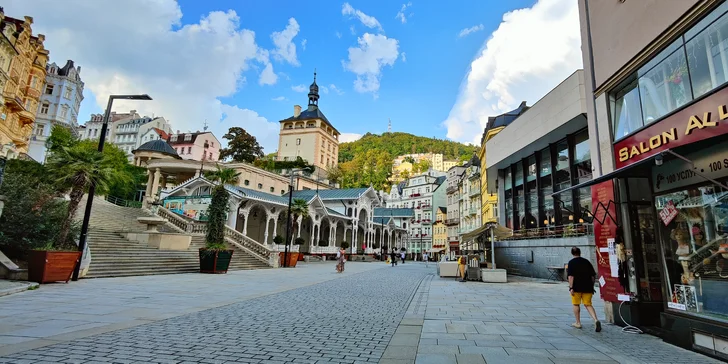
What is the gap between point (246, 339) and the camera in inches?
206

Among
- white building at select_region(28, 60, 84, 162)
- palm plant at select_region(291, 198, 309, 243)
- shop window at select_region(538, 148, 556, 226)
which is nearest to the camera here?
shop window at select_region(538, 148, 556, 226)

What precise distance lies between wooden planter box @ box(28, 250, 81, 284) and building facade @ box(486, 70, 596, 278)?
20.2 meters

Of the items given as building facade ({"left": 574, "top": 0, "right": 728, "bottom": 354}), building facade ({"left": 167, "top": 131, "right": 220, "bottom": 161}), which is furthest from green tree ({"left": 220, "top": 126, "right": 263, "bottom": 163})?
building facade ({"left": 574, "top": 0, "right": 728, "bottom": 354})

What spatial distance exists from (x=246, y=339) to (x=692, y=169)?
294 inches

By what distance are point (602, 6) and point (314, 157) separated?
67.1 metres

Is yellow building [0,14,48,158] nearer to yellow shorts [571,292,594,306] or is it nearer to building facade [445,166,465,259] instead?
yellow shorts [571,292,594,306]

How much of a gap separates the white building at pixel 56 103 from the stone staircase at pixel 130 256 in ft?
131

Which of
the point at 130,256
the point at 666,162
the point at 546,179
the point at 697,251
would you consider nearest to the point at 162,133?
the point at 130,256

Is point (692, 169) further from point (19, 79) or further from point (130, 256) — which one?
point (19, 79)

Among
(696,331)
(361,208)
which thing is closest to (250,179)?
(361,208)

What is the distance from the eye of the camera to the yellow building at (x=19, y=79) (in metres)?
36.2

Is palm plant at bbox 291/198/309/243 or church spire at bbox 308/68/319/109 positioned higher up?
church spire at bbox 308/68/319/109

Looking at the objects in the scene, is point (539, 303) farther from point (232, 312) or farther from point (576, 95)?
point (576, 95)

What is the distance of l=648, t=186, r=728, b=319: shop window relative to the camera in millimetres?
5445
